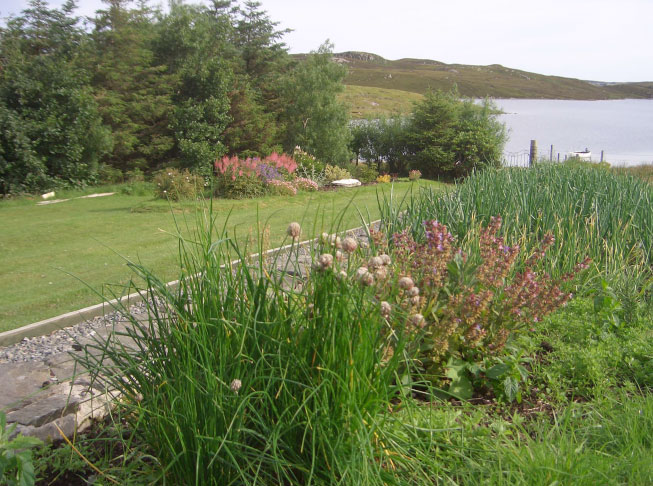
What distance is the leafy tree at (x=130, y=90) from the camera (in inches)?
590

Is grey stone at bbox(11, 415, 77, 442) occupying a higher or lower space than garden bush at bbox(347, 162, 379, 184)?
higher

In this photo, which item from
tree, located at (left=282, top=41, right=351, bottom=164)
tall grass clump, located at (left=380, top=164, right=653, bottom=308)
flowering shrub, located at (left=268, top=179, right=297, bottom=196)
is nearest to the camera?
tall grass clump, located at (left=380, top=164, right=653, bottom=308)

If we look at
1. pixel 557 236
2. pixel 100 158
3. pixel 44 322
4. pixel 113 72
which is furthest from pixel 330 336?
pixel 113 72

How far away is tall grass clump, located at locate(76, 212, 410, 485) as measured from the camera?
1.63 m

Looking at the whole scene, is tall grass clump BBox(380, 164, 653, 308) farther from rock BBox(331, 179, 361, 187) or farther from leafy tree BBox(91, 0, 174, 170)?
leafy tree BBox(91, 0, 174, 170)

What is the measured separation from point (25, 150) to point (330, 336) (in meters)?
12.7

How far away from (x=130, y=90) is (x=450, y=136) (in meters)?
11.0

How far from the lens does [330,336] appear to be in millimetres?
1752

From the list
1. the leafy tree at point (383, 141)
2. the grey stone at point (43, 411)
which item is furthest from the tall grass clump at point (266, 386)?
the leafy tree at point (383, 141)

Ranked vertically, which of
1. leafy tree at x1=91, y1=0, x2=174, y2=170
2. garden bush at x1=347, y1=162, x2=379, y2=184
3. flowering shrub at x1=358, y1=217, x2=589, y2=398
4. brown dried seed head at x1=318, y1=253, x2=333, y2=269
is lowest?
garden bush at x1=347, y1=162, x2=379, y2=184

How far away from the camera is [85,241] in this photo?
7.23 m

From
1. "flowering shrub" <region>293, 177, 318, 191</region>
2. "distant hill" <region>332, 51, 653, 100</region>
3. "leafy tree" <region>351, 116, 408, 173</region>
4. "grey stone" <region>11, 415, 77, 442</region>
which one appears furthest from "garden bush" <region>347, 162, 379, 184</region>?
"distant hill" <region>332, 51, 653, 100</region>

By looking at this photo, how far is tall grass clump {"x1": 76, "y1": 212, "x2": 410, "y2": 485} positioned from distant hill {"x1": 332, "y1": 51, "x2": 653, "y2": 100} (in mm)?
59311

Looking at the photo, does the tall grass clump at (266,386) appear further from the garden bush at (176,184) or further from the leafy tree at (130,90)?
the leafy tree at (130,90)
